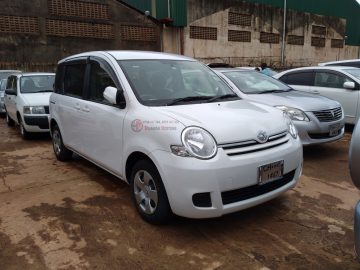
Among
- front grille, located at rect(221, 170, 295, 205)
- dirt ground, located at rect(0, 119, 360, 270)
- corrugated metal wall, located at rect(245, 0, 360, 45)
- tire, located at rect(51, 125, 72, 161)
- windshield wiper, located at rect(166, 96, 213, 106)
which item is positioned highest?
corrugated metal wall, located at rect(245, 0, 360, 45)

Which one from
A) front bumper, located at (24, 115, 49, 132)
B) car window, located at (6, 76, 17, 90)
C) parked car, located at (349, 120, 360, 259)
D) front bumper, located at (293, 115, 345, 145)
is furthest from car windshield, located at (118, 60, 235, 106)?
car window, located at (6, 76, 17, 90)

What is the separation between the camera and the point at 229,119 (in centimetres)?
326

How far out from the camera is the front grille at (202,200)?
2986 millimetres

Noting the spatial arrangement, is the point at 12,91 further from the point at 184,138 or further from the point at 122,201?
the point at 184,138

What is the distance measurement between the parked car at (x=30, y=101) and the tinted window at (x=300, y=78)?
5.63 metres

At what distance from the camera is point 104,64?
416 cm

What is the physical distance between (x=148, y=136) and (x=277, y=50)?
25555mm

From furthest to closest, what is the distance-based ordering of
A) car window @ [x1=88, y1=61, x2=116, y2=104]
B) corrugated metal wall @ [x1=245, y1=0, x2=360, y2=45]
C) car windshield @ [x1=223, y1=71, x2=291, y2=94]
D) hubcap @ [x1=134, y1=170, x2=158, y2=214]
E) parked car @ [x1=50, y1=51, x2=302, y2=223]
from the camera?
corrugated metal wall @ [x1=245, y1=0, x2=360, y2=45] → car windshield @ [x1=223, y1=71, x2=291, y2=94] → car window @ [x1=88, y1=61, x2=116, y2=104] → hubcap @ [x1=134, y1=170, x2=158, y2=214] → parked car @ [x1=50, y1=51, x2=302, y2=223]

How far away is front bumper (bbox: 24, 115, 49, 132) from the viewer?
7.58 m

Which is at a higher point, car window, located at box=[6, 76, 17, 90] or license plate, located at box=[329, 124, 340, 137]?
car window, located at box=[6, 76, 17, 90]

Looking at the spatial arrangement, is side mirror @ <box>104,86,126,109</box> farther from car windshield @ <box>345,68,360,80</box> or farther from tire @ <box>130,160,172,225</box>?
car windshield @ <box>345,68,360,80</box>

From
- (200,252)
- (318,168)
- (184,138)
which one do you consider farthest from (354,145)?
(318,168)

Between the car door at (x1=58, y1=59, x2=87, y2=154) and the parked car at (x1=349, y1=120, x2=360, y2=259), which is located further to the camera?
the car door at (x1=58, y1=59, x2=87, y2=154)

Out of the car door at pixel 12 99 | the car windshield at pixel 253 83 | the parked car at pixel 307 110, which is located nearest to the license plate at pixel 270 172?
the parked car at pixel 307 110
